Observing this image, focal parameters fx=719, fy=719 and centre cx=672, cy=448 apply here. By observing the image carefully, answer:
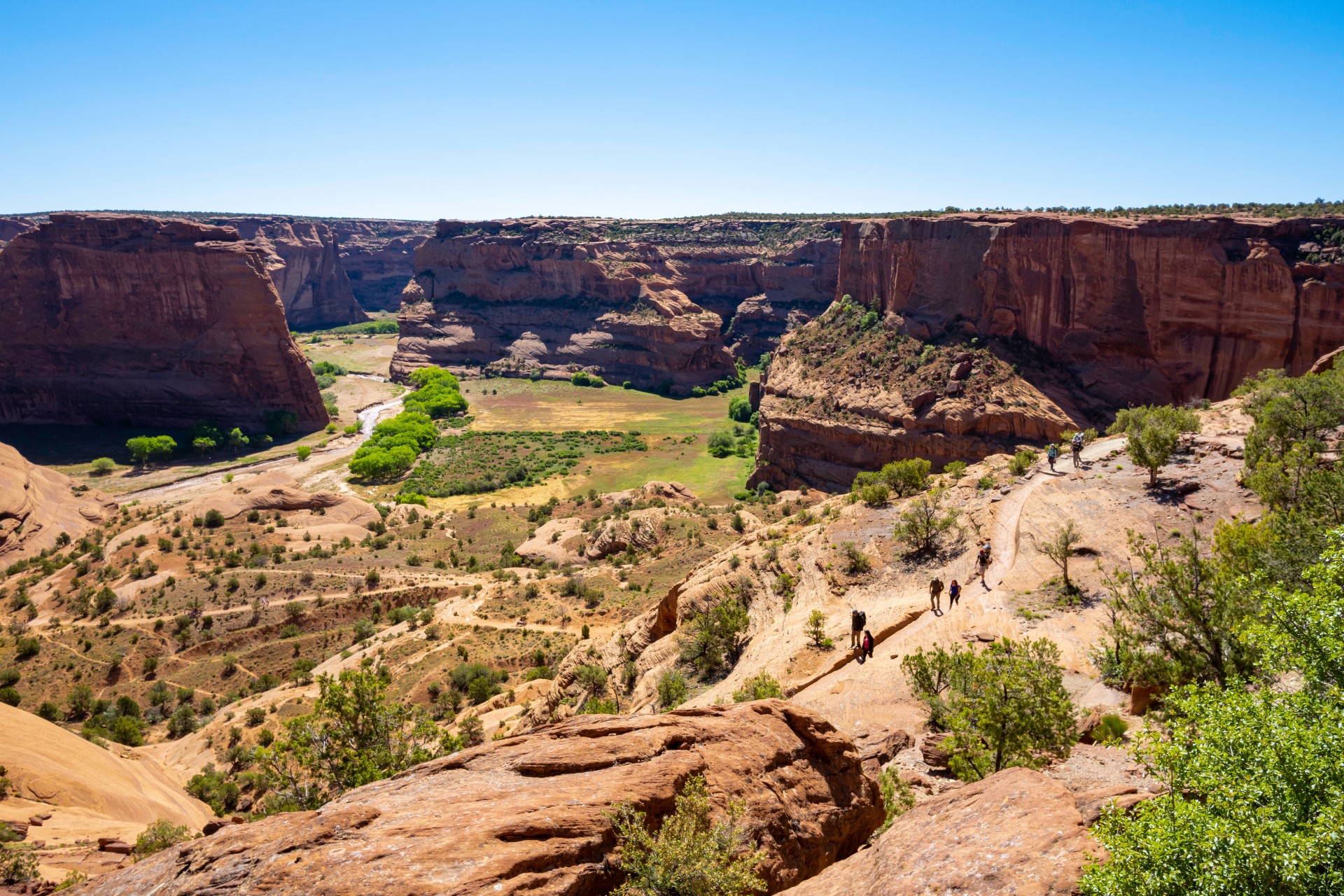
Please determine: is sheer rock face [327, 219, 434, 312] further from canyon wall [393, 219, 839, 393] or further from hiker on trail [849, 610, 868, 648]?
hiker on trail [849, 610, 868, 648]

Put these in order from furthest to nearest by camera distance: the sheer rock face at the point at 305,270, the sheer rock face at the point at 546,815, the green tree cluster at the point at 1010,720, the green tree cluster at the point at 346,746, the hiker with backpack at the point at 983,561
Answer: the sheer rock face at the point at 305,270 < the hiker with backpack at the point at 983,561 < the green tree cluster at the point at 346,746 < the green tree cluster at the point at 1010,720 < the sheer rock face at the point at 546,815

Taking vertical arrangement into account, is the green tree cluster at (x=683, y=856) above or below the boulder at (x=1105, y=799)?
below

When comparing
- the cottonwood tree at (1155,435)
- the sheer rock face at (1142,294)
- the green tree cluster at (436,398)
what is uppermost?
the sheer rock face at (1142,294)

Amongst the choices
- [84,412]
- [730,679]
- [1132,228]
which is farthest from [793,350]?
[84,412]

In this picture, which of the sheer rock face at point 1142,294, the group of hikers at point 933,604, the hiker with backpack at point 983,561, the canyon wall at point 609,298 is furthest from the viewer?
the canyon wall at point 609,298

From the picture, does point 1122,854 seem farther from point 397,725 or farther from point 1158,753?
point 397,725

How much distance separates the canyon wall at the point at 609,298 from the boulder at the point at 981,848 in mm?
103354

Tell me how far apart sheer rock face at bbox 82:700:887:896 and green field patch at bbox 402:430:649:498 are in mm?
60691

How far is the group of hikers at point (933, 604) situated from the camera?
784 inches

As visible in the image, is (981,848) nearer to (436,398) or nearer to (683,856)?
(683,856)

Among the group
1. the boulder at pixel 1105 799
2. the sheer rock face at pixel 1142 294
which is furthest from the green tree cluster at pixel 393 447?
the boulder at pixel 1105 799

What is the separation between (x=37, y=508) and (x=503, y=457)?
130ft

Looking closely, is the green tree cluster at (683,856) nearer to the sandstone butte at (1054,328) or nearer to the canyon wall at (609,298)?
the sandstone butte at (1054,328)

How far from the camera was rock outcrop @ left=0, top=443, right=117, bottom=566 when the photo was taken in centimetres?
4909
